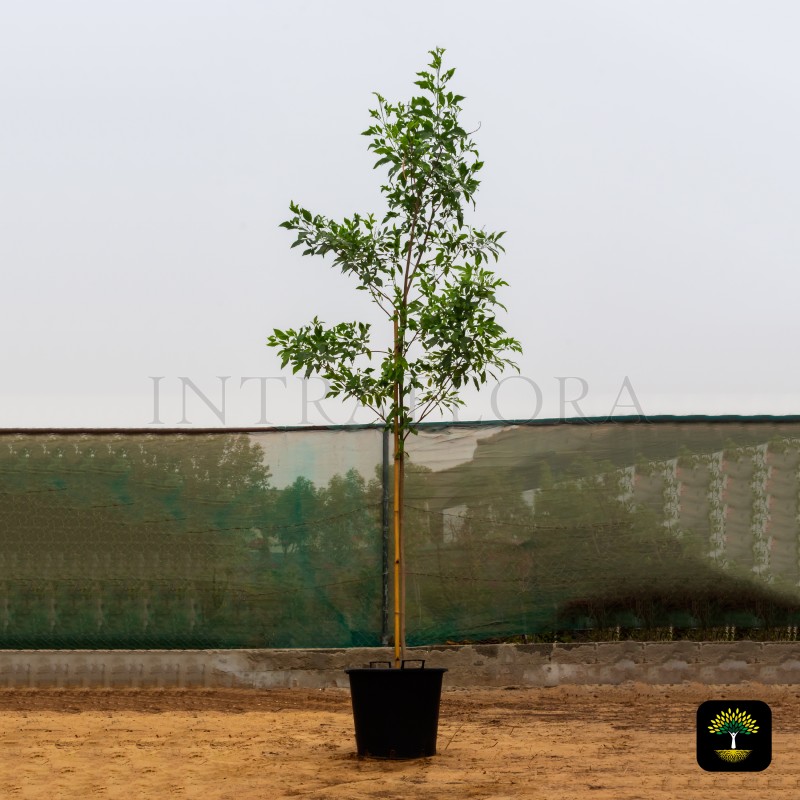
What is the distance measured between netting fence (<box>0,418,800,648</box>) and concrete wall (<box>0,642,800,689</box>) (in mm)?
183

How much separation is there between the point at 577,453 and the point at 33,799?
5324mm

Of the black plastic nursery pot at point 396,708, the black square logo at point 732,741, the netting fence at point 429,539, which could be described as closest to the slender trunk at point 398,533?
the black plastic nursery pot at point 396,708

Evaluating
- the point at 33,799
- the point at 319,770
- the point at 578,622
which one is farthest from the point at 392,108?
the point at 578,622

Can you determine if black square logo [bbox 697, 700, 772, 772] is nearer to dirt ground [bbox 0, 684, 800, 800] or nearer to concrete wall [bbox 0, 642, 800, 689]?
dirt ground [bbox 0, 684, 800, 800]

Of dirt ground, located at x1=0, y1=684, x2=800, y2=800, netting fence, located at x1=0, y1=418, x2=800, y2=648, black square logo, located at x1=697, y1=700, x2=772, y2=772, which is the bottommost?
dirt ground, located at x1=0, y1=684, x2=800, y2=800

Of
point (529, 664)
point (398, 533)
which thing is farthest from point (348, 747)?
point (529, 664)

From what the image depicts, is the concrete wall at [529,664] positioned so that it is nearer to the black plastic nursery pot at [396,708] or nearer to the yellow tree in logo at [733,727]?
the yellow tree in logo at [733,727]

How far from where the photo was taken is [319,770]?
624 cm

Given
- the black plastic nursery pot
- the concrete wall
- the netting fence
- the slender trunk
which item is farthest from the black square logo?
the netting fence

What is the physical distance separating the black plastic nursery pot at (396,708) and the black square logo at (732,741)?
4.59ft

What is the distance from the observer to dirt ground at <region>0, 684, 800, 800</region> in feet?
18.9

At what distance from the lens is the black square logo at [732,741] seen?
6066 mm

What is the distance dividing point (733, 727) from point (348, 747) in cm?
216

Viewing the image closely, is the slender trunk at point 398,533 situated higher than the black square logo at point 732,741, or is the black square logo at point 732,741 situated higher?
the slender trunk at point 398,533
